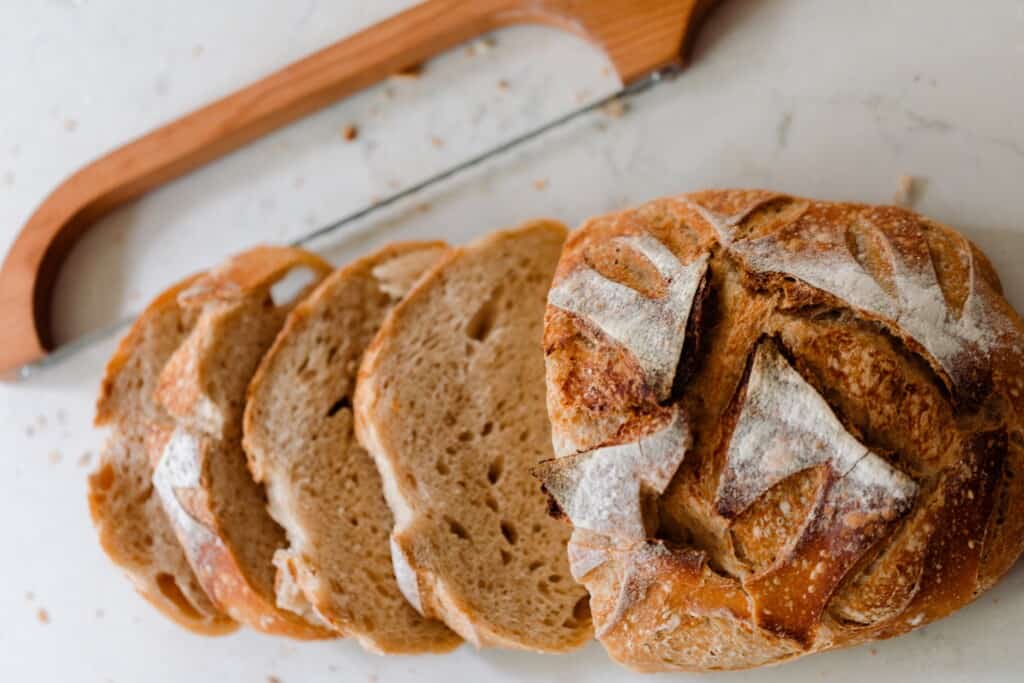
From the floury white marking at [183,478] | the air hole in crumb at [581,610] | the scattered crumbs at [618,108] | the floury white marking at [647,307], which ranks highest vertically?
the scattered crumbs at [618,108]

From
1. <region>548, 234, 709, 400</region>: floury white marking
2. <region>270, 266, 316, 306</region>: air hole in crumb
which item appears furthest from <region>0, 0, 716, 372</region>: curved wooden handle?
<region>548, 234, 709, 400</region>: floury white marking

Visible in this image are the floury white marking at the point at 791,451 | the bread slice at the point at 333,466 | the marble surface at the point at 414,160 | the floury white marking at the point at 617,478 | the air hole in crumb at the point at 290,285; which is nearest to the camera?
the floury white marking at the point at 791,451

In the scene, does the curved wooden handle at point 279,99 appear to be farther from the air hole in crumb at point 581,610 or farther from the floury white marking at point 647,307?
the air hole in crumb at point 581,610

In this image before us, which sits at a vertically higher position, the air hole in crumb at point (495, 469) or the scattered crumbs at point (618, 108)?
the scattered crumbs at point (618, 108)

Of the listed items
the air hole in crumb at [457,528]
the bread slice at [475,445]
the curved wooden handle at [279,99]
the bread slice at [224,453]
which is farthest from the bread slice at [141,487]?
the air hole in crumb at [457,528]

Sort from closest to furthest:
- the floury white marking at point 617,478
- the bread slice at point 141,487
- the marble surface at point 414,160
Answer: the floury white marking at point 617,478 → the marble surface at point 414,160 → the bread slice at point 141,487

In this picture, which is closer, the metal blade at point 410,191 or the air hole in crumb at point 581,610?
the air hole in crumb at point 581,610

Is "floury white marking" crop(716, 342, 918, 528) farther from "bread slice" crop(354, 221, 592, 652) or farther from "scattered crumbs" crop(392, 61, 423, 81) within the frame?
"scattered crumbs" crop(392, 61, 423, 81)

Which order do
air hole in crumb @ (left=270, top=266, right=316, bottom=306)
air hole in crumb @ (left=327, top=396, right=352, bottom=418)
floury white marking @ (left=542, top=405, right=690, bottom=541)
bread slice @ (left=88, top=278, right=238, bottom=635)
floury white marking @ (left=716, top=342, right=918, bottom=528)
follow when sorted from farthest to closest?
air hole in crumb @ (left=270, top=266, right=316, bottom=306), bread slice @ (left=88, top=278, right=238, bottom=635), air hole in crumb @ (left=327, top=396, right=352, bottom=418), floury white marking @ (left=542, top=405, right=690, bottom=541), floury white marking @ (left=716, top=342, right=918, bottom=528)
